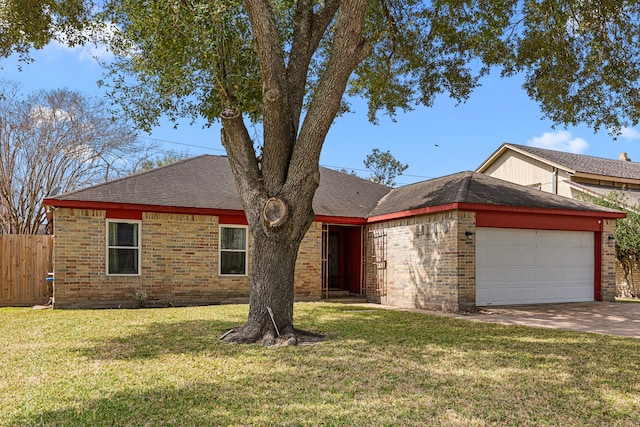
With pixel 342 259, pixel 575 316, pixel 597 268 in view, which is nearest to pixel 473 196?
pixel 575 316

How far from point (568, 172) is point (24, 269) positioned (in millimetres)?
20765

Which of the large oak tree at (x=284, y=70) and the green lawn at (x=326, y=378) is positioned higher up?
the large oak tree at (x=284, y=70)

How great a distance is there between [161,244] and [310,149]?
295 inches

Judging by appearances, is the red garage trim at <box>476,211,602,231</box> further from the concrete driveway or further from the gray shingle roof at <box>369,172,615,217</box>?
the concrete driveway

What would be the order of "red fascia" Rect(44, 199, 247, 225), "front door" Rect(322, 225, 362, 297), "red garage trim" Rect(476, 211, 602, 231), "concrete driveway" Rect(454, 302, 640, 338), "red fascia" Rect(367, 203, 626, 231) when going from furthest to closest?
"front door" Rect(322, 225, 362, 297) → "red fascia" Rect(44, 199, 247, 225) → "red garage trim" Rect(476, 211, 602, 231) → "red fascia" Rect(367, 203, 626, 231) → "concrete driveway" Rect(454, 302, 640, 338)

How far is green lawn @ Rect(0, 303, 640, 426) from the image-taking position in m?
4.19

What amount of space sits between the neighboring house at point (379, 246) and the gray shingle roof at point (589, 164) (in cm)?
867

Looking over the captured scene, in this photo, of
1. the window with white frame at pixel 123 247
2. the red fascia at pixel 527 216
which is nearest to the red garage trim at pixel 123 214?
the window with white frame at pixel 123 247

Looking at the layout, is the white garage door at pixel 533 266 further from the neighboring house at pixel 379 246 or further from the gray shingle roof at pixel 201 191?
the gray shingle roof at pixel 201 191

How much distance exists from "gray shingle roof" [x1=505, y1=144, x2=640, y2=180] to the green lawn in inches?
609

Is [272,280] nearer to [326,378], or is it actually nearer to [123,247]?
[326,378]

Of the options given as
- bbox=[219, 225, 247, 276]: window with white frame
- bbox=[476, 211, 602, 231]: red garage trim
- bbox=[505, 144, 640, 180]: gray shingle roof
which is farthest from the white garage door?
bbox=[505, 144, 640, 180]: gray shingle roof

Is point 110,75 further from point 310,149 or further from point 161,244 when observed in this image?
point 161,244

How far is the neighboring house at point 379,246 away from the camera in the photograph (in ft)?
40.0
